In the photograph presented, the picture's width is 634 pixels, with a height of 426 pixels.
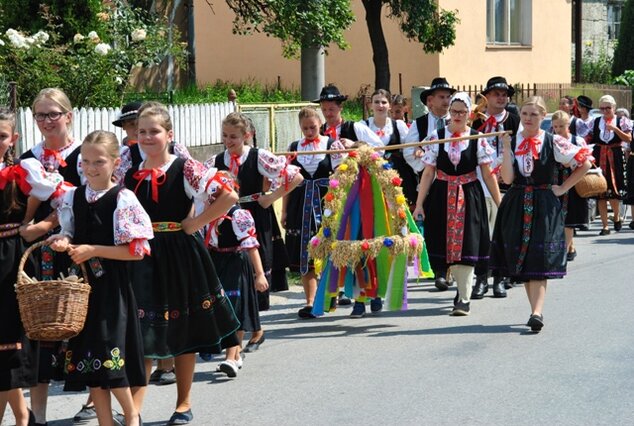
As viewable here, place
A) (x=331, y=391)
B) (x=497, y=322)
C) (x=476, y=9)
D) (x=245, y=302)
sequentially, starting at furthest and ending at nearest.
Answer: (x=476, y=9)
(x=497, y=322)
(x=245, y=302)
(x=331, y=391)

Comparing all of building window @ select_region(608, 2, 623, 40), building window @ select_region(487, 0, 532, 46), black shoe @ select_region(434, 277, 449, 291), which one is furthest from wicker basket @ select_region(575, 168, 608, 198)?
building window @ select_region(608, 2, 623, 40)

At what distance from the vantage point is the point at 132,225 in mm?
5777

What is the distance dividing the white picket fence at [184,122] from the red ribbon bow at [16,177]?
510cm

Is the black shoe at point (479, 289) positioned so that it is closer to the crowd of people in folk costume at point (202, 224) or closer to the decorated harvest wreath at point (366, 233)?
the crowd of people in folk costume at point (202, 224)

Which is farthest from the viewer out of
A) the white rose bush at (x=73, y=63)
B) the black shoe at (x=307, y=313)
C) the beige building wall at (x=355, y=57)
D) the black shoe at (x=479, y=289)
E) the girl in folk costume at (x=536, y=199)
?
the beige building wall at (x=355, y=57)

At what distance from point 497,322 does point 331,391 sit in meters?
2.73

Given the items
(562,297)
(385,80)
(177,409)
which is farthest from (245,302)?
(385,80)

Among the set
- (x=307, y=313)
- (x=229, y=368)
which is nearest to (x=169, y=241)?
(x=229, y=368)

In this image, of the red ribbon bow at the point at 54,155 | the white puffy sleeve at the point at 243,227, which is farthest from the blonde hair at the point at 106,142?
the white puffy sleeve at the point at 243,227

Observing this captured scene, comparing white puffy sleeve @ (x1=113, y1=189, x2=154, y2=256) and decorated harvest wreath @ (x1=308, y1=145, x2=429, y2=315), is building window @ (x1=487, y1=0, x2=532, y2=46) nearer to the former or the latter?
decorated harvest wreath @ (x1=308, y1=145, x2=429, y2=315)

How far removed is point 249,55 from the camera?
1086 inches

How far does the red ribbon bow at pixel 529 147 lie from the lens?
9352 mm

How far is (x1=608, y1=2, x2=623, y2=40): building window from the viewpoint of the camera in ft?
134

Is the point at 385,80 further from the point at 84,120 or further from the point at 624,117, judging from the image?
the point at 84,120
